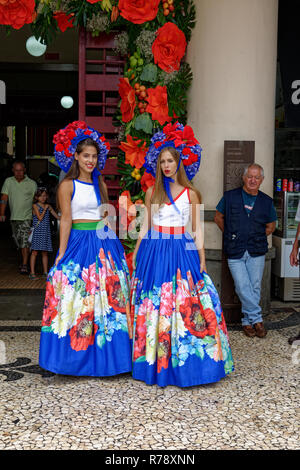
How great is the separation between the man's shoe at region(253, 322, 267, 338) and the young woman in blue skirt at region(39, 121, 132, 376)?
155cm

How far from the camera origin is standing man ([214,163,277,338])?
495cm

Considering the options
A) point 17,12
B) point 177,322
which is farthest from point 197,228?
point 17,12

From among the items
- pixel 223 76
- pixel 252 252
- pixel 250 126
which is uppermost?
pixel 223 76

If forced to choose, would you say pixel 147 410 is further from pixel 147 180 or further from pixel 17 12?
pixel 17 12

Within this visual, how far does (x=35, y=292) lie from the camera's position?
5754 mm

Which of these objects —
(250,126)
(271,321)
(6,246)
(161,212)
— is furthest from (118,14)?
(6,246)

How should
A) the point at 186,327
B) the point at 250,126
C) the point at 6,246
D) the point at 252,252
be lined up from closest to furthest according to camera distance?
the point at 186,327, the point at 252,252, the point at 250,126, the point at 6,246

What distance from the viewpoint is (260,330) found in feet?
16.0

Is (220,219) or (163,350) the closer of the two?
(163,350)

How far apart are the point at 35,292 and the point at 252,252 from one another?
2.38 meters

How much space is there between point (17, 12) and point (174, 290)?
323 centimetres

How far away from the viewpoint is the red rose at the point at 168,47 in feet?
16.4

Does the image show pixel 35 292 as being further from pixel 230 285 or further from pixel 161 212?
pixel 161 212

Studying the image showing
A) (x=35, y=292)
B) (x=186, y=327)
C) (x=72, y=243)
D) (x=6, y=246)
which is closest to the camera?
(x=186, y=327)
